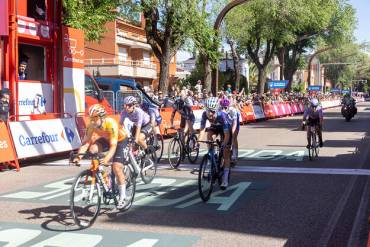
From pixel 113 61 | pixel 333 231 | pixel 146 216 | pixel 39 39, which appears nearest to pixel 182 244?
pixel 146 216

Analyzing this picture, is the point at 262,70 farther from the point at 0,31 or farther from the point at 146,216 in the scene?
the point at 146,216

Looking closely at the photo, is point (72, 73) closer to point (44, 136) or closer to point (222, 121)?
point (44, 136)

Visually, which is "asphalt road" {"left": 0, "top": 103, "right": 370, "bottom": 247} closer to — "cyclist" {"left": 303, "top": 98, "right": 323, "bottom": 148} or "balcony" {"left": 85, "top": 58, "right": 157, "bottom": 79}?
"cyclist" {"left": 303, "top": 98, "right": 323, "bottom": 148}

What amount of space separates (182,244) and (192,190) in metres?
3.31

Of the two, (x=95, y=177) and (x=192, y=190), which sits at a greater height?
(x=95, y=177)

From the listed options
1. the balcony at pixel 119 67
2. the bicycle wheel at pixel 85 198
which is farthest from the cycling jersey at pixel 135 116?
the balcony at pixel 119 67

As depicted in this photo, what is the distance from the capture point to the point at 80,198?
6.51m

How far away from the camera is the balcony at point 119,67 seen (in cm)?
4756

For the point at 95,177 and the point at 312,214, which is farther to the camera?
the point at 312,214

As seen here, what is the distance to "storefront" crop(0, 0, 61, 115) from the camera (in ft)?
45.4

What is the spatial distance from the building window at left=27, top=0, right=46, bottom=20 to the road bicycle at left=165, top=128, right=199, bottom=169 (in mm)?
6136

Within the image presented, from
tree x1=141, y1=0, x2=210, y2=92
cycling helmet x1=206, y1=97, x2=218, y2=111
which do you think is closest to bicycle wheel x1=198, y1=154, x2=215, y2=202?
cycling helmet x1=206, y1=97, x2=218, y2=111

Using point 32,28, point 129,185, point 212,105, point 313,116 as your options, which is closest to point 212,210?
point 129,185

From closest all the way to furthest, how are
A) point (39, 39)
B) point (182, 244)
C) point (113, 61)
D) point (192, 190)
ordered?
point (182, 244) < point (192, 190) < point (39, 39) < point (113, 61)
